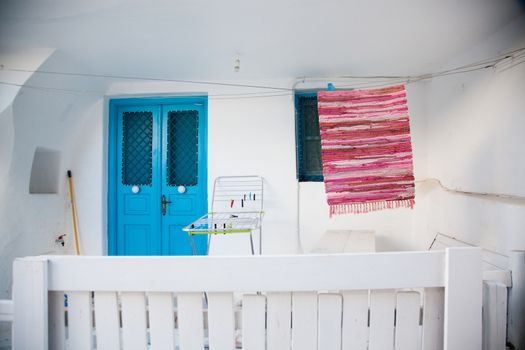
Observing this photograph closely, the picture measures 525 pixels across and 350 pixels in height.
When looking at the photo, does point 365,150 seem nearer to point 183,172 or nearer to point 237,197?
point 237,197

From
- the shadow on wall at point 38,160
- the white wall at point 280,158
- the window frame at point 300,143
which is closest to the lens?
the white wall at point 280,158

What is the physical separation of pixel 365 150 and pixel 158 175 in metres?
2.23

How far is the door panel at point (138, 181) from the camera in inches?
123

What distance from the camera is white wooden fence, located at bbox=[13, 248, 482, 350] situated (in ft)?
2.16

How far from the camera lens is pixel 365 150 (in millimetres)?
1996

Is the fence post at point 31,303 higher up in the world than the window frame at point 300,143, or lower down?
lower down

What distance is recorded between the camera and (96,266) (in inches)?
26.5

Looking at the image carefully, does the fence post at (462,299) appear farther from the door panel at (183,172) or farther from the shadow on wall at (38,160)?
the shadow on wall at (38,160)

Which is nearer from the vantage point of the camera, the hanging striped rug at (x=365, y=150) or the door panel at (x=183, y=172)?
the hanging striped rug at (x=365, y=150)

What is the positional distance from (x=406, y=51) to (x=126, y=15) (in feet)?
6.98

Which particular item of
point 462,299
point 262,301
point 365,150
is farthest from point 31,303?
point 365,150

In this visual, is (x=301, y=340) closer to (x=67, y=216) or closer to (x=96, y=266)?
(x=96, y=266)

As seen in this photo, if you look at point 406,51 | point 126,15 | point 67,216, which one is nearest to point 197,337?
point 126,15

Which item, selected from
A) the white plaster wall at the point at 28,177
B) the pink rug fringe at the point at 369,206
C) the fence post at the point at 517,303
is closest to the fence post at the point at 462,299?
the fence post at the point at 517,303
